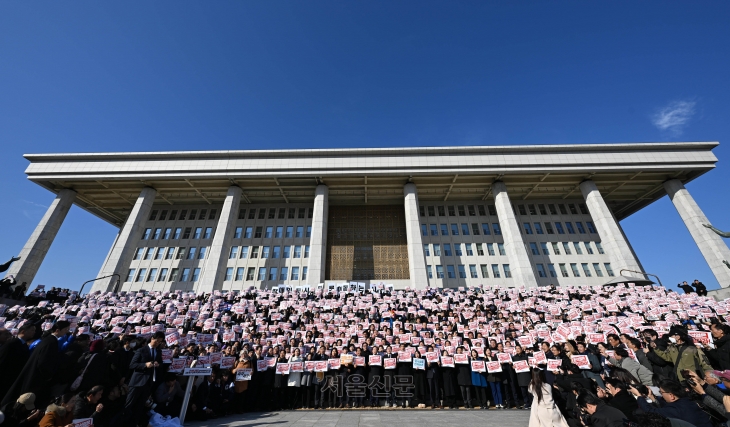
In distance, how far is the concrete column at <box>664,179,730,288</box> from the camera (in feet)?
101

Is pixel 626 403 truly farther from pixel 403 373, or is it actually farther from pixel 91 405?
pixel 91 405

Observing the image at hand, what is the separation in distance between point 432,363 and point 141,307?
1578 centimetres

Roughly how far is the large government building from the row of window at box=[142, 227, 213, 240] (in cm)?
17

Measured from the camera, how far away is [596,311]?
597 inches

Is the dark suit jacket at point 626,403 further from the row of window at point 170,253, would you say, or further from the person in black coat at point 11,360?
the row of window at point 170,253

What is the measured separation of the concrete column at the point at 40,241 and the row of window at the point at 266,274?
18.3 meters

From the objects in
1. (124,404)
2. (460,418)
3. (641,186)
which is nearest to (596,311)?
(460,418)

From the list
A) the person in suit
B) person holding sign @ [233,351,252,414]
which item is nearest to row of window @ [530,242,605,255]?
person holding sign @ [233,351,252,414]

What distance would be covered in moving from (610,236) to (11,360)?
4328 cm

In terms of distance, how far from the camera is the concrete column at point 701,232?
30.9 m

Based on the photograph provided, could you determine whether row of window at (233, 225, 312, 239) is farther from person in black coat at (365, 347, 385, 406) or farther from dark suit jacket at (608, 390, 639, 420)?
dark suit jacket at (608, 390, 639, 420)

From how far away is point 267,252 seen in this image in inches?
1586

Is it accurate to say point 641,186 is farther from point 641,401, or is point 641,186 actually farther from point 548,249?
point 641,401

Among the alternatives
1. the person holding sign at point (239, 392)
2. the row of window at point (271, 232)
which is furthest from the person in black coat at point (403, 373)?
the row of window at point (271, 232)
